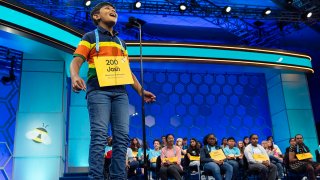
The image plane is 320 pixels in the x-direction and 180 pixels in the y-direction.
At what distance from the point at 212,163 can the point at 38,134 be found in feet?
10.9

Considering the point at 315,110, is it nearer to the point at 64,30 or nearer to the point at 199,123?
the point at 199,123

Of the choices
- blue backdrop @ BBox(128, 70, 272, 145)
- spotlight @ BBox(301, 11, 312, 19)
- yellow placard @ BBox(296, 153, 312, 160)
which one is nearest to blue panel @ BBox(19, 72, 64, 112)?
blue backdrop @ BBox(128, 70, 272, 145)

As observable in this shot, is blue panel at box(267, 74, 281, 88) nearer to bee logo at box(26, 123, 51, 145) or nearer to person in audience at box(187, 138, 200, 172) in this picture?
person in audience at box(187, 138, 200, 172)

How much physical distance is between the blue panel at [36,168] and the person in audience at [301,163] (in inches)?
164

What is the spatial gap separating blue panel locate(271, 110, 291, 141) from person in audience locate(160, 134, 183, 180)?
434 centimetres

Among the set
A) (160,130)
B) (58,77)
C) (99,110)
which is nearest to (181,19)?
(160,130)

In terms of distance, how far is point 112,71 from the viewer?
6.72ft

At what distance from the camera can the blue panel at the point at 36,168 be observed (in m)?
6.49

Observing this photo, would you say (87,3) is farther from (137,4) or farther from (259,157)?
(259,157)

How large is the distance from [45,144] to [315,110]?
977 centimetres

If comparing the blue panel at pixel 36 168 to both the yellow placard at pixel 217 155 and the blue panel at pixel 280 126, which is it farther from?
the blue panel at pixel 280 126

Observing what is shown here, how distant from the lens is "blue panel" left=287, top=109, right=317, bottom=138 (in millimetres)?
8961

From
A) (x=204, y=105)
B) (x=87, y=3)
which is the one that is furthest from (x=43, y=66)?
(x=204, y=105)

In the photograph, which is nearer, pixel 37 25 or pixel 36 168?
pixel 37 25
